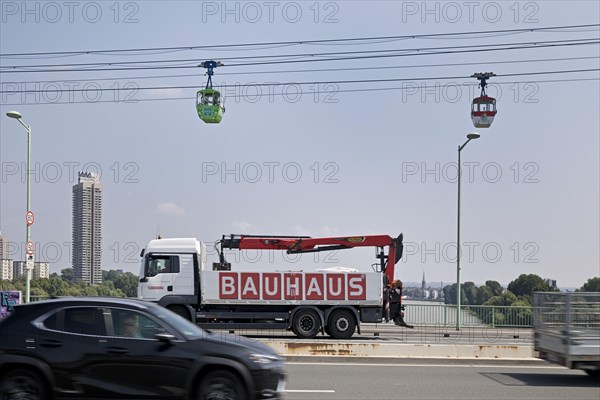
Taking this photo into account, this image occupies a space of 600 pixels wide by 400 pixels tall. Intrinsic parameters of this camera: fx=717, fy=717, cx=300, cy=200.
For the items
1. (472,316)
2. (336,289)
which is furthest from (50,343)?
(472,316)

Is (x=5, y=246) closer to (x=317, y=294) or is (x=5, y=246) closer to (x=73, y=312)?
(x=317, y=294)

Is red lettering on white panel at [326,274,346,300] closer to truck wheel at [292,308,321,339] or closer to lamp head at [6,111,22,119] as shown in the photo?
truck wheel at [292,308,321,339]

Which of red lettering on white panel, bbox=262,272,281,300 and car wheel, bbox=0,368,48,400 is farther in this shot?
red lettering on white panel, bbox=262,272,281,300

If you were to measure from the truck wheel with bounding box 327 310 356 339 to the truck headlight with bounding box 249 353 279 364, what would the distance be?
49.4ft

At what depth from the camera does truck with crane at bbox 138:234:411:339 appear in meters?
24.3

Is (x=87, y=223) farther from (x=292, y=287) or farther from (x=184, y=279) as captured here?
(x=292, y=287)

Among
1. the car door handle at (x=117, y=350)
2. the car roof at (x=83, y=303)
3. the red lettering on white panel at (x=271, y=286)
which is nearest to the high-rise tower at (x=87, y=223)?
the red lettering on white panel at (x=271, y=286)

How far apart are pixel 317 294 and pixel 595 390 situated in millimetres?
12935

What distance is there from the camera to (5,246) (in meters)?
49.2

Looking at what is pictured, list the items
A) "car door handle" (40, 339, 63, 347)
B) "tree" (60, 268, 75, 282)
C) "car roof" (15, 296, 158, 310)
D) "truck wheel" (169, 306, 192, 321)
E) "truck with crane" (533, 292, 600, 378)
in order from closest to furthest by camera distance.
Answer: "car door handle" (40, 339, 63, 347) < "car roof" (15, 296, 158, 310) < "truck with crane" (533, 292, 600, 378) < "truck wheel" (169, 306, 192, 321) < "tree" (60, 268, 75, 282)

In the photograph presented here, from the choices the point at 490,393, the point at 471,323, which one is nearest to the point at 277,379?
the point at 490,393

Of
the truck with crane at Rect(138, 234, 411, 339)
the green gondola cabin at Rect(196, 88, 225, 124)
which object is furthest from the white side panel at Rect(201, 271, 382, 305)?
the green gondola cabin at Rect(196, 88, 225, 124)

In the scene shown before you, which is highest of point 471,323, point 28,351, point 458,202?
point 458,202

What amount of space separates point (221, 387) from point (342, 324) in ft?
51.1
